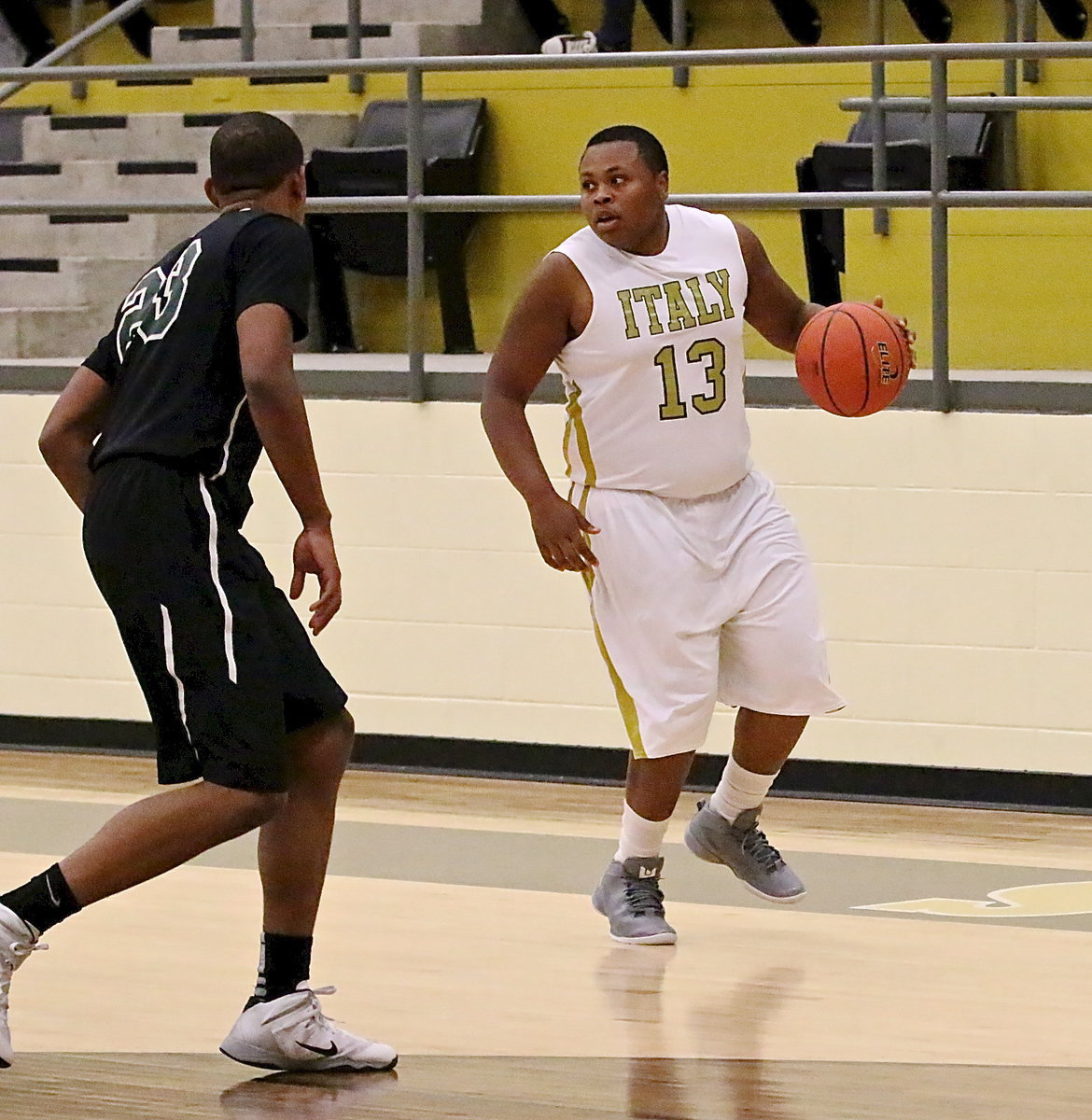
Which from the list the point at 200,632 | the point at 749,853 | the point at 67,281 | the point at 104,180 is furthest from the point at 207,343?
the point at 104,180

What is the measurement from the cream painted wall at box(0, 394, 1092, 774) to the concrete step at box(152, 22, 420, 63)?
3.09 meters

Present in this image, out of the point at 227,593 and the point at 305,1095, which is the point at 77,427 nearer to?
the point at 227,593

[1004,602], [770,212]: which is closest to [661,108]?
[770,212]

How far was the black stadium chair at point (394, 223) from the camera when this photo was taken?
6.25m

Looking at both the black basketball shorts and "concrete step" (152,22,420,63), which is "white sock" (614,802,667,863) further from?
"concrete step" (152,22,420,63)

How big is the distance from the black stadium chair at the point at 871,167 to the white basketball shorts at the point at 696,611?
5.28ft

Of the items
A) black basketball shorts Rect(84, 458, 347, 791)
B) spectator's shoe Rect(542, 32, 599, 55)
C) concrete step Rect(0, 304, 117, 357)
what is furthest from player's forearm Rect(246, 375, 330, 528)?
spectator's shoe Rect(542, 32, 599, 55)

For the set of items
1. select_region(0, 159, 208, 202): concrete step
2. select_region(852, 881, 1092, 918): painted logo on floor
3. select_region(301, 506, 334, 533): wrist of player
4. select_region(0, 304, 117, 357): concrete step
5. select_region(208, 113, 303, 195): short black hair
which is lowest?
select_region(852, 881, 1092, 918): painted logo on floor

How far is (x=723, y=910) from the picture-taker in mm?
4695

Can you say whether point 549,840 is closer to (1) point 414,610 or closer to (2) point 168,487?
(1) point 414,610

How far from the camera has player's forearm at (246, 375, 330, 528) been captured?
3260 mm

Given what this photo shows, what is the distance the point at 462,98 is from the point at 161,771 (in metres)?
4.76

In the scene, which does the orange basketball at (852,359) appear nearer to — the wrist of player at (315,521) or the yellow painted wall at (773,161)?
the yellow painted wall at (773,161)

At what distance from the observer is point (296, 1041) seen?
338cm
